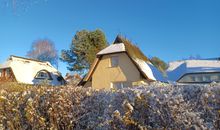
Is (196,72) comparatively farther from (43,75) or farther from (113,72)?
(43,75)

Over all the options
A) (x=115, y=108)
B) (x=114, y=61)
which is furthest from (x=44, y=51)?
(x=115, y=108)

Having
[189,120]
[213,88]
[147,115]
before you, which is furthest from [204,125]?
Result: [147,115]

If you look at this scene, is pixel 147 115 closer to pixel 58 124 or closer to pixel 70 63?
pixel 58 124

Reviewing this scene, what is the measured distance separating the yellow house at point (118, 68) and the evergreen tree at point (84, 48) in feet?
48.4

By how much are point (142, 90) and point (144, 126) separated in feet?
2.25

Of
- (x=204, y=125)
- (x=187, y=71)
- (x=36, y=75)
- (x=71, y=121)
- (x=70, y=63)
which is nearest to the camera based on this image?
(x=204, y=125)

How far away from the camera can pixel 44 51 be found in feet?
175

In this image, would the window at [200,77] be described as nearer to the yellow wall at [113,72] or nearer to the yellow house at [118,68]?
the yellow house at [118,68]

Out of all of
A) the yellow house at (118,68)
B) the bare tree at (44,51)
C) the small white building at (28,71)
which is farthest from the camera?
the bare tree at (44,51)

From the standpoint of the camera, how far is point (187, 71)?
30281 millimetres

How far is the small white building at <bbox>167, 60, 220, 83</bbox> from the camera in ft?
95.0

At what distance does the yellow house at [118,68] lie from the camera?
22.3 m

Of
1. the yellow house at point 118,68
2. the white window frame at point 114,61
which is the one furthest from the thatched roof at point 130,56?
the white window frame at point 114,61

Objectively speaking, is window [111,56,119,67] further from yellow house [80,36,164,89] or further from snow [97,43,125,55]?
snow [97,43,125,55]
